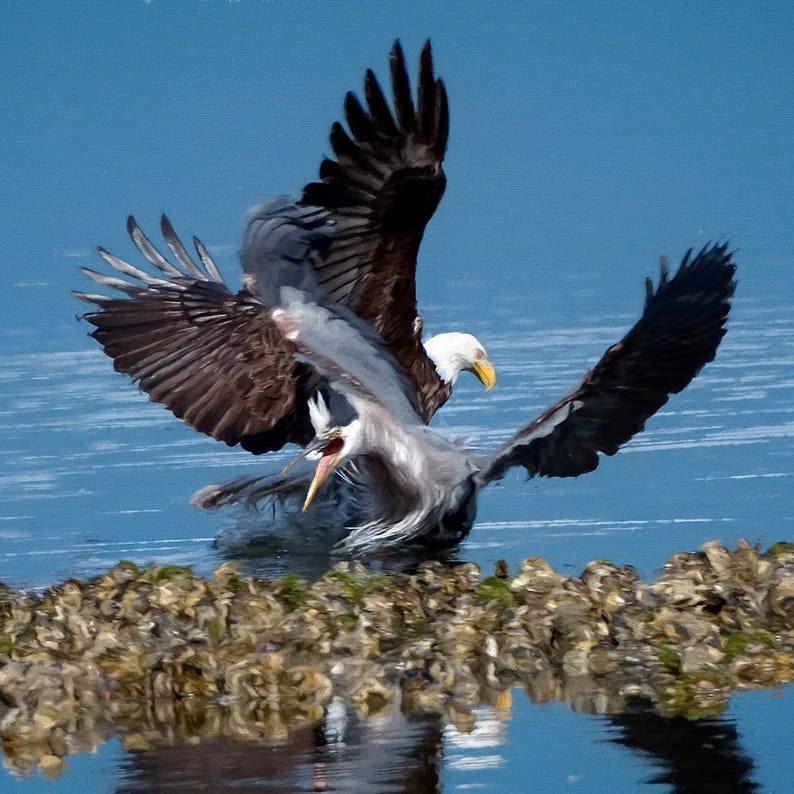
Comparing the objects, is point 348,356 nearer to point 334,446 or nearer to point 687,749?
point 334,446

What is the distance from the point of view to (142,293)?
6.52 metres

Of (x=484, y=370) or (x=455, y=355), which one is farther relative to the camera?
(x=484, y=370)

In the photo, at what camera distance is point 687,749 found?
12.8 feet

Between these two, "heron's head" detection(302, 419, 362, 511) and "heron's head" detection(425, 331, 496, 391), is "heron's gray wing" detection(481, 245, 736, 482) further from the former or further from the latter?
"heron's head" detection(425, 331, 496, 391)

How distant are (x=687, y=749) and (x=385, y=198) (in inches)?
117

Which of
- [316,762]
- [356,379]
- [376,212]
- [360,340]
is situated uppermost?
[376,212]

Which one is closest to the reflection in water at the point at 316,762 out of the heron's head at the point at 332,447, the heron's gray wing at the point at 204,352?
the heron's head at the point at 332,447

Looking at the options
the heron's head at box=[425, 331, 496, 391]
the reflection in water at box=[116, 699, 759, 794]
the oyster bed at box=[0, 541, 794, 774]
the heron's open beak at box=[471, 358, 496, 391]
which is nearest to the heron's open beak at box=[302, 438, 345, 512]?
the oyster bed at box=[0, 541, 794, 774]

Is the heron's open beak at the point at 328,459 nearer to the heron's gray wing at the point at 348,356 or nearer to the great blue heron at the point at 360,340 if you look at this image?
the great blue heron at the point at 360,340

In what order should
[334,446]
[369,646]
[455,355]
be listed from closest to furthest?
[369,646]
[334,446]
[455,355]

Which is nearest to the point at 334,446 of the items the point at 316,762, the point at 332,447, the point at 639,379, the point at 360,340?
the point at 332,447

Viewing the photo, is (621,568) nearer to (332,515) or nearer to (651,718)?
(651,718)

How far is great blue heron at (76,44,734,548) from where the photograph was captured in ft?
19.6

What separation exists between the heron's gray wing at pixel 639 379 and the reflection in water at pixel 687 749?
5.65ft
